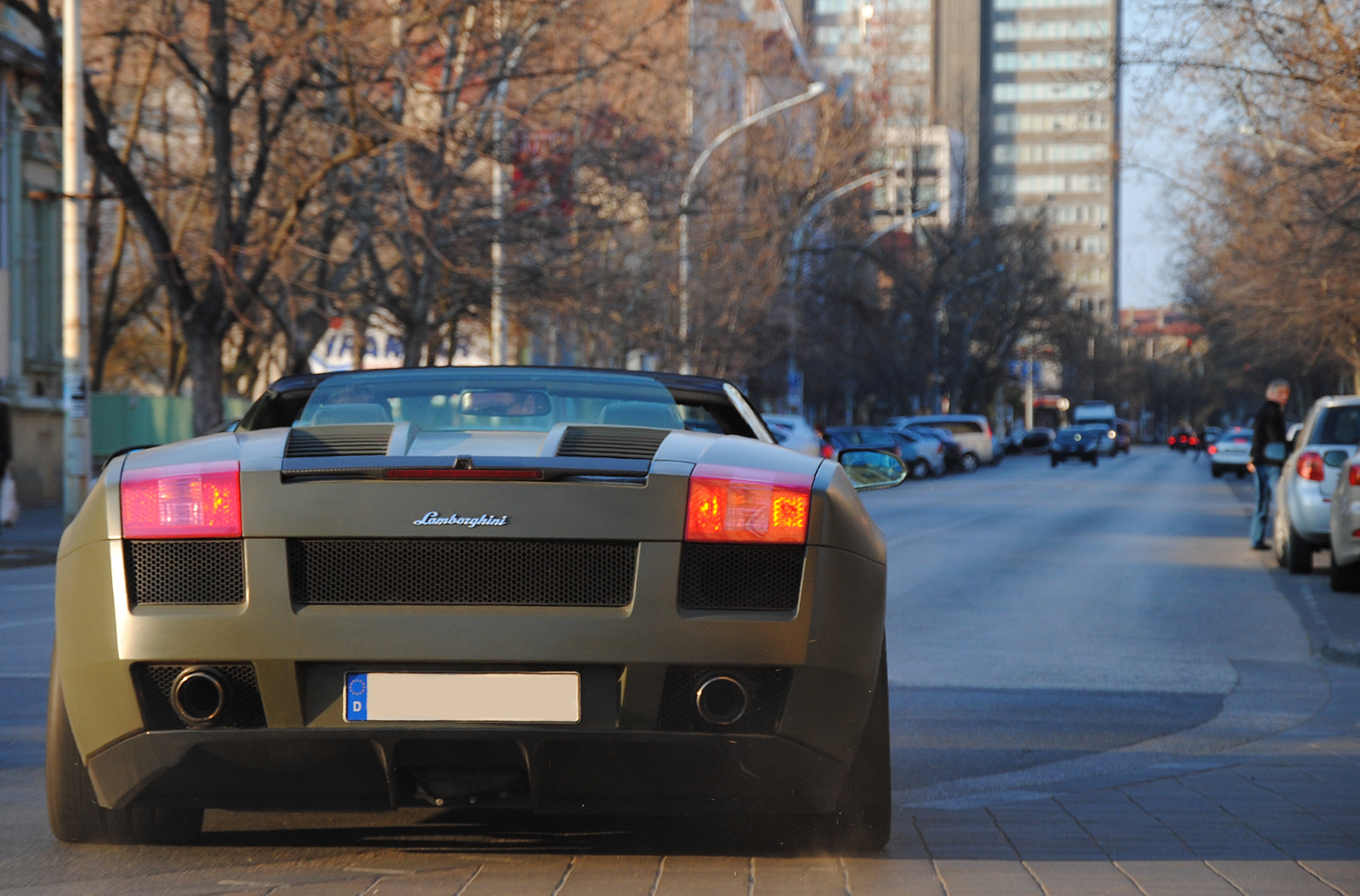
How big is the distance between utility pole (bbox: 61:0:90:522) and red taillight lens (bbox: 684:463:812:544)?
16.4 m

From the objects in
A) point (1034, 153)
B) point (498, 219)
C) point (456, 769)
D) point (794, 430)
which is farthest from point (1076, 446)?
point (1034, 153)

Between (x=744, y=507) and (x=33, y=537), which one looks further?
(x=33, y=537)

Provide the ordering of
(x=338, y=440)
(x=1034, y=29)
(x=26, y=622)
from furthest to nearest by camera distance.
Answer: (x=1034, y=29)
(x=26, y=622)
(x=338, y=440)

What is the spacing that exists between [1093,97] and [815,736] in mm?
16374

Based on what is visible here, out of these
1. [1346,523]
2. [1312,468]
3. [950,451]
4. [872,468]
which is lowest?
[950,451]

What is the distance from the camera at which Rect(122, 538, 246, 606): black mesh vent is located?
12.9 feet

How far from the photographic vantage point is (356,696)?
391 cm

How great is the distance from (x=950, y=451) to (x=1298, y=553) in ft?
132

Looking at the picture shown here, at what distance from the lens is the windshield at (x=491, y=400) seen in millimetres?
5004

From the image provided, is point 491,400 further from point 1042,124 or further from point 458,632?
point 1042,124

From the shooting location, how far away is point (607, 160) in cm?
2522

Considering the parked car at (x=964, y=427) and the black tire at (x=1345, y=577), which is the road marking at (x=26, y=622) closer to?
the black tire at (x=1345, y=577)

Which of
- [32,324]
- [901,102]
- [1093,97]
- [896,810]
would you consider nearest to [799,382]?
[901,102]

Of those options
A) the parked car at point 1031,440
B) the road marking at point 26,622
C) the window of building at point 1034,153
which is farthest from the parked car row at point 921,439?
the window of building at point 1034,153
